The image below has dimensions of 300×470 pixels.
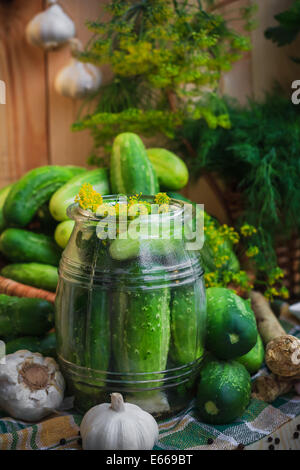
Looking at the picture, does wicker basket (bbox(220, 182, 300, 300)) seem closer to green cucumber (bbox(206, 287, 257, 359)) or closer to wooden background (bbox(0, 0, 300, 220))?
wooden background (bbox(0, 0, 300, 220))

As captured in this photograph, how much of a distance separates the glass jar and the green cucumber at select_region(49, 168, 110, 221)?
0.32 m

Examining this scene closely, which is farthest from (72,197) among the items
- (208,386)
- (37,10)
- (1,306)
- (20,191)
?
(37,10)

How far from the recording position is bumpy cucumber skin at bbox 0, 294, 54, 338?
0.93 metres

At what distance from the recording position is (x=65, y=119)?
1682 mm

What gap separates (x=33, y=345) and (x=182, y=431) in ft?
1.04

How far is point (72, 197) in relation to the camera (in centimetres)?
113

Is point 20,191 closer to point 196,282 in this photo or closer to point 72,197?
point 72,197

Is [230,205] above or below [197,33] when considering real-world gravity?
below

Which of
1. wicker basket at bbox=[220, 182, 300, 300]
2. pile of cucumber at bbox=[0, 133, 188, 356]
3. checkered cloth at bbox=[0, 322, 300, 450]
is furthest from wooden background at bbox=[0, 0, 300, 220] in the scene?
checkered cloth at bbox=[0, 322, 300, 450]

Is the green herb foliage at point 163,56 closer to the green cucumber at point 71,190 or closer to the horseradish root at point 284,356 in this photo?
the green cucumber at point 71,190

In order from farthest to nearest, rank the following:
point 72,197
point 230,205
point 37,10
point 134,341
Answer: point 37,10, point 230,205, point 72,197, point 134,341

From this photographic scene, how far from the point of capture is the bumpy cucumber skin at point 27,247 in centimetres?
115

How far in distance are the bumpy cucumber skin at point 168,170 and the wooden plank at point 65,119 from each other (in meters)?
0.51

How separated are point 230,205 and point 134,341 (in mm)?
696
